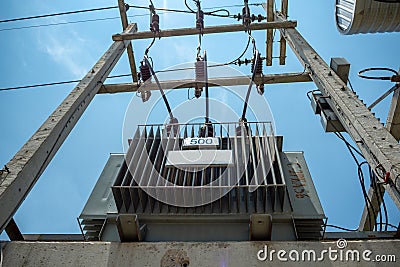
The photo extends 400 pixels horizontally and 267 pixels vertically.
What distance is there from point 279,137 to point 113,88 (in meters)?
2.19

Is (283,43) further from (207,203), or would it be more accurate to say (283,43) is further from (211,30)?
(207,203)

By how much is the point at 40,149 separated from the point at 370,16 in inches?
138

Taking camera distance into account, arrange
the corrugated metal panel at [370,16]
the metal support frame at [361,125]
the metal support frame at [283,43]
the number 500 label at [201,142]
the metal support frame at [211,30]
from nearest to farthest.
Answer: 1. the metal support frame at [361,125]
2. the number 500 label at [201,142]
3. the corrugated metal panel at [370,16]
4. the metal support frame at [211,30]
5. the metal support frame at [283,43]

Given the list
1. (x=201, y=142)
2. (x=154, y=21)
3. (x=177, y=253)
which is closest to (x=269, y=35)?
(x=154, y=21)

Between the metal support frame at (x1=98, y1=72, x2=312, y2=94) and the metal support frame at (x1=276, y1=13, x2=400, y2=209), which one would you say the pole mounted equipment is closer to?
the metal support frame at (x1=98, y1=72, x2=312, y2=94)

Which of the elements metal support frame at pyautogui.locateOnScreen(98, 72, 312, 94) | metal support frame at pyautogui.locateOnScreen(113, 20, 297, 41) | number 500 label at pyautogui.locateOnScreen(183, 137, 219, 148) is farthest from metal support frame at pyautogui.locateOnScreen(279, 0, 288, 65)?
number 500 label at pyautogui.locateOnScreen(183, 137, 219, 148)

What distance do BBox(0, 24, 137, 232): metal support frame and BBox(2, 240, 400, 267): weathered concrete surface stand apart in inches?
8.8

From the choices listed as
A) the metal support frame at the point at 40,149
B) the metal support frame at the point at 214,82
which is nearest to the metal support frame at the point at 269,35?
the metal support frame at the point at 214,82

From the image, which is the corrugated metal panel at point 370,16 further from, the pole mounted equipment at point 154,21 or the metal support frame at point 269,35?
the pole mounted equipment at point 154,21

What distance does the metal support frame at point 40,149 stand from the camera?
5.42ft

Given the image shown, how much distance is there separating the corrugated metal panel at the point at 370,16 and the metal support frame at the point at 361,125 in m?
0.68

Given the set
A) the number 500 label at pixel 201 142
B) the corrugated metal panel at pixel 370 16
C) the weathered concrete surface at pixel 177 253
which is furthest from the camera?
the corrugated metal panel at pixel 370 16

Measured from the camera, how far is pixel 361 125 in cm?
204

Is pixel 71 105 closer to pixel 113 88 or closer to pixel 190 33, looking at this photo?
pixel 113 88
